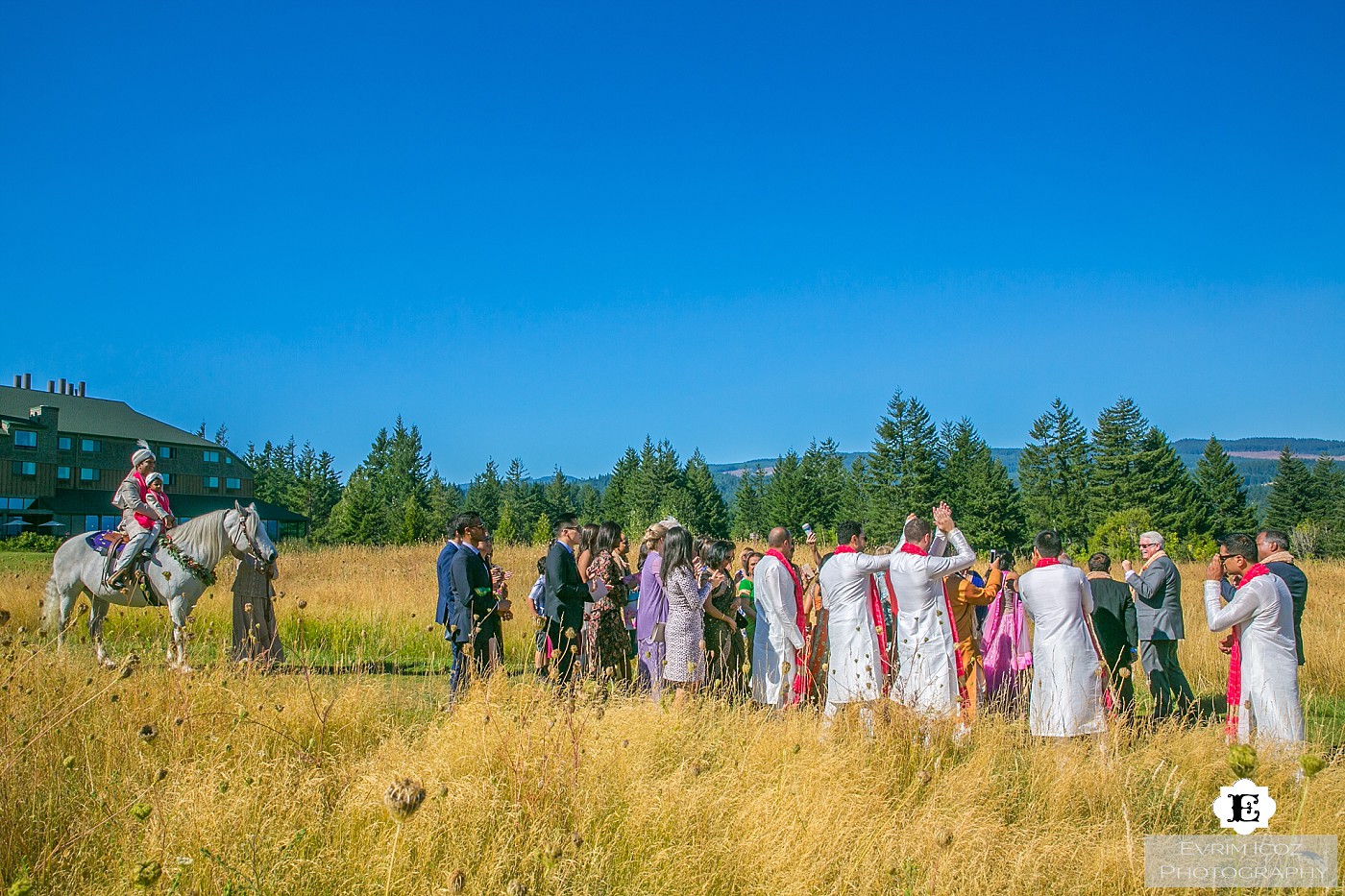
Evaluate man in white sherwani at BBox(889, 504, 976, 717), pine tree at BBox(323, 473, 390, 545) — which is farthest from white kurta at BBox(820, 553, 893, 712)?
pine tree at BBox(323, 473, 390, 545)

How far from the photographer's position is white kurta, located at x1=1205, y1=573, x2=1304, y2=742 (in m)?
5.54

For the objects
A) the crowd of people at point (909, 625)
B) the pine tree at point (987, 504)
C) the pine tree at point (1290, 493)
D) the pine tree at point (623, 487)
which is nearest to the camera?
the crowd of people at point (909, 625)

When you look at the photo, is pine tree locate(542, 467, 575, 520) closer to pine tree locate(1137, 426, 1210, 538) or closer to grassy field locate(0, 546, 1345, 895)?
pine tree locate(1137, 426, 1210, 538)

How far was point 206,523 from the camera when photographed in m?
9.09

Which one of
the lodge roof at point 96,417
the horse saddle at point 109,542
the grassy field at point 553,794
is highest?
the lodge roof at point 96,417

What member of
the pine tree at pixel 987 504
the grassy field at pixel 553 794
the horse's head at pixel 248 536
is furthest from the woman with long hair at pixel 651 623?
the pine tree at pixel 987 504

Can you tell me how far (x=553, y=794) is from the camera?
4.11 m

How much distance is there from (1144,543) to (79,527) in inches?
1932

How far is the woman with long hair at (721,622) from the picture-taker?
751 cm

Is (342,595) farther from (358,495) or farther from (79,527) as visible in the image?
(79,527)

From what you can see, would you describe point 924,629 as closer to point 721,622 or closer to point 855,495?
point 721,622

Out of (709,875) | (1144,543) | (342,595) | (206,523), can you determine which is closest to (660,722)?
(709,875)

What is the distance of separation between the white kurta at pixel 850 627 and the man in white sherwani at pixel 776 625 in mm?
330

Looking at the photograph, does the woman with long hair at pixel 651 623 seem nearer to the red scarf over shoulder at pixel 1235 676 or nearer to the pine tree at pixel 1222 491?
the red scarf over shoulder at pixel 1235 676
